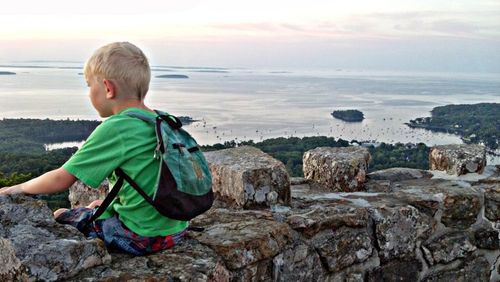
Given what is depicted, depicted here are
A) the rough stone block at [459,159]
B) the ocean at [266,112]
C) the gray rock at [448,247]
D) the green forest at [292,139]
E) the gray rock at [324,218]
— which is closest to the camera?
the gray rock at [324,218]

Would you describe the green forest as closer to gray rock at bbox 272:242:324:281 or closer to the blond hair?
gray rock at bbox 272:242:324:281

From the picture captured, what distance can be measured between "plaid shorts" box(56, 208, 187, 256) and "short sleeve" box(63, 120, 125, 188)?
0.21m

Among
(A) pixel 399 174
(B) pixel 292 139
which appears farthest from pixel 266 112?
(A) pixel 399 174

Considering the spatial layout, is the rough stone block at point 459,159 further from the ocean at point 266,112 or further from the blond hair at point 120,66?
the ocean at point 266,112

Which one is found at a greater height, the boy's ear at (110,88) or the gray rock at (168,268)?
the boy's ear at (110,88)

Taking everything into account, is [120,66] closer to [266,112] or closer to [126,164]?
[126,164]

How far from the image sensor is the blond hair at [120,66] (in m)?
1.71

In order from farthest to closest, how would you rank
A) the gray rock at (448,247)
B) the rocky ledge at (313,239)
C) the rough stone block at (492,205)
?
1. the rough stone block at (492,205)
2. the gray rock at (448,247)
3. the rocky ledge at (313,239)

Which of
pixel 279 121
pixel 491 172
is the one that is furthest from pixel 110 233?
pixel 279 121

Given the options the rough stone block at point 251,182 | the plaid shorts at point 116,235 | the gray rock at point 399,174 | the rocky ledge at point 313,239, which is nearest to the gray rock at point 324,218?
the rocky ledge at point 313,239

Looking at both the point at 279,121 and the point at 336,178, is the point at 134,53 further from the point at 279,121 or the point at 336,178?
the point at 279,121

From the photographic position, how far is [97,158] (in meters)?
1.69

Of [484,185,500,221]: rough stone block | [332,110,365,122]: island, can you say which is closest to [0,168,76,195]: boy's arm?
Result: [484,185,500,221]: rough stone block

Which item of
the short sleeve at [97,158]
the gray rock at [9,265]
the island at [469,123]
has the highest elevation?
the short sleeve at [97,158]
